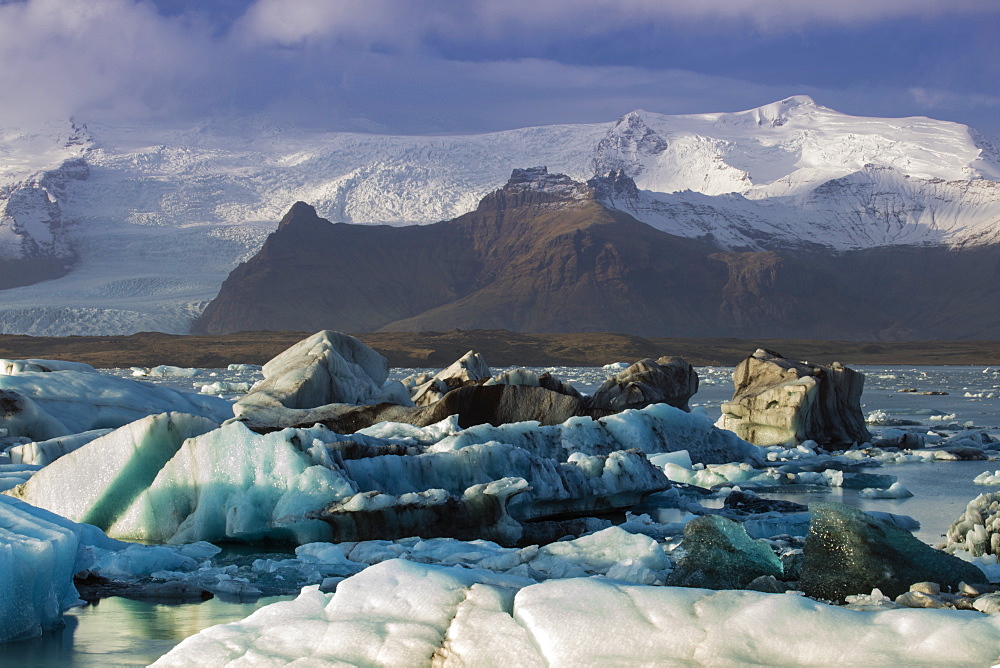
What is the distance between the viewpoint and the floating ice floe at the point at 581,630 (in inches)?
140

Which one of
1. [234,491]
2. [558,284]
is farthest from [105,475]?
[558,284]

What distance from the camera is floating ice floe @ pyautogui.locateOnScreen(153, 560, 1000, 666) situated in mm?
3547

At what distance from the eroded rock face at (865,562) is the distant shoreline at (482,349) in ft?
208

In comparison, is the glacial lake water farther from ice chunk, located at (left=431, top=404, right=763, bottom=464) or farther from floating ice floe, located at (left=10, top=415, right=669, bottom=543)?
ice chunk, located at (left=431, top=404, right=763, bottom=464)

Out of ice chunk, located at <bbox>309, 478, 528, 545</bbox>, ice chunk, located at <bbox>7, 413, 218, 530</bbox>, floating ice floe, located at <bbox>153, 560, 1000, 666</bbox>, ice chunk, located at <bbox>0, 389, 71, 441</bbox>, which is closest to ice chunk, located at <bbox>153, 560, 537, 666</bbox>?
floating ice floe, located at <bbox>153, 560, 1000, 666</bbox>

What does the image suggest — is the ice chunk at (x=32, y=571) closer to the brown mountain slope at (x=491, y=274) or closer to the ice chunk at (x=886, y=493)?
the ice chunk at (x=886, y=493)

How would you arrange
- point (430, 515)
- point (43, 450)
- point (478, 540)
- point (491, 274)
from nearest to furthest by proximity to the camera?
point (478, 540)
point (430, 515)
point (43, 450)
point (491, 274)

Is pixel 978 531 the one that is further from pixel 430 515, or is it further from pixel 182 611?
pixel 182 611

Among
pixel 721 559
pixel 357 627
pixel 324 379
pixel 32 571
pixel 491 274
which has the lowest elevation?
pixel 491 274

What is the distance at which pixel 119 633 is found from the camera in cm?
537

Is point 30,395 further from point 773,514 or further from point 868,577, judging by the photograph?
point 868,577

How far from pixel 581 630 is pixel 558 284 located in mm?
139769

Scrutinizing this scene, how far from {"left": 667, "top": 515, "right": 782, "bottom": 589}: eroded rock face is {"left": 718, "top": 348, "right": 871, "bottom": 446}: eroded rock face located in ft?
32.9

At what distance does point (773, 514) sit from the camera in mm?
9203
